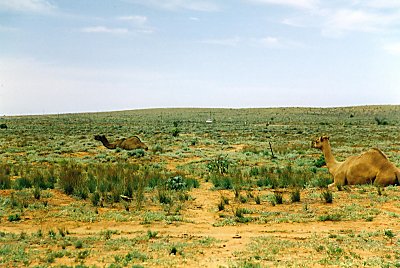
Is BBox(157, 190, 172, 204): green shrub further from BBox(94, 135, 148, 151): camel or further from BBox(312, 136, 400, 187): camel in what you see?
BBox(94, 135, 148, 151): camel

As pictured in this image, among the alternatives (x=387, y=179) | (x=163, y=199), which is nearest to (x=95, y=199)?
(x=163, y=199)

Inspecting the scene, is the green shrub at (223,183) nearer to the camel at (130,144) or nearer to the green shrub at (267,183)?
the green shrub at (267,183)

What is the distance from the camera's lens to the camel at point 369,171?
13359 mm

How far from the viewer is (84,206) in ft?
39.4

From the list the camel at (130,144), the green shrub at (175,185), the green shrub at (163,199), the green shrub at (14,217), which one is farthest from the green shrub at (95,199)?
the camel at (130,144)

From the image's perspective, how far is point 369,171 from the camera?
538 inches

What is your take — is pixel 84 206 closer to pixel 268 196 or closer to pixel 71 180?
pixel 71 180

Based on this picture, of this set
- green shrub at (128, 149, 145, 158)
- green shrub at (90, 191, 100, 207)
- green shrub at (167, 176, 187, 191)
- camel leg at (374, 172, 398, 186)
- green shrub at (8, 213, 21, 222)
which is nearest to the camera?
green shrub at (8, 213, 21, 222)

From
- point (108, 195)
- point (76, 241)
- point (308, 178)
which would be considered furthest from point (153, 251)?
point (308, 178)

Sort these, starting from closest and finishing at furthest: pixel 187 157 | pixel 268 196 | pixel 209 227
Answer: pixel 209 227
pixel 268 196
pixel 187 157

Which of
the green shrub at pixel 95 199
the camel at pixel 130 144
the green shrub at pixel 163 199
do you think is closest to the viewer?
the green shrub at pixel 95 199

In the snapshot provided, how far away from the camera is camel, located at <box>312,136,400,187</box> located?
13359 millimetres

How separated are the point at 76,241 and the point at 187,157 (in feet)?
53.9

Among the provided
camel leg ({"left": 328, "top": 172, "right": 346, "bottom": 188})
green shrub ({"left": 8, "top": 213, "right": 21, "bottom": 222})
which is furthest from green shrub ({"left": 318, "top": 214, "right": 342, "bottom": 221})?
green shrub ({"left": 8, "top": 213, "right": 21, "bottom": 222})
